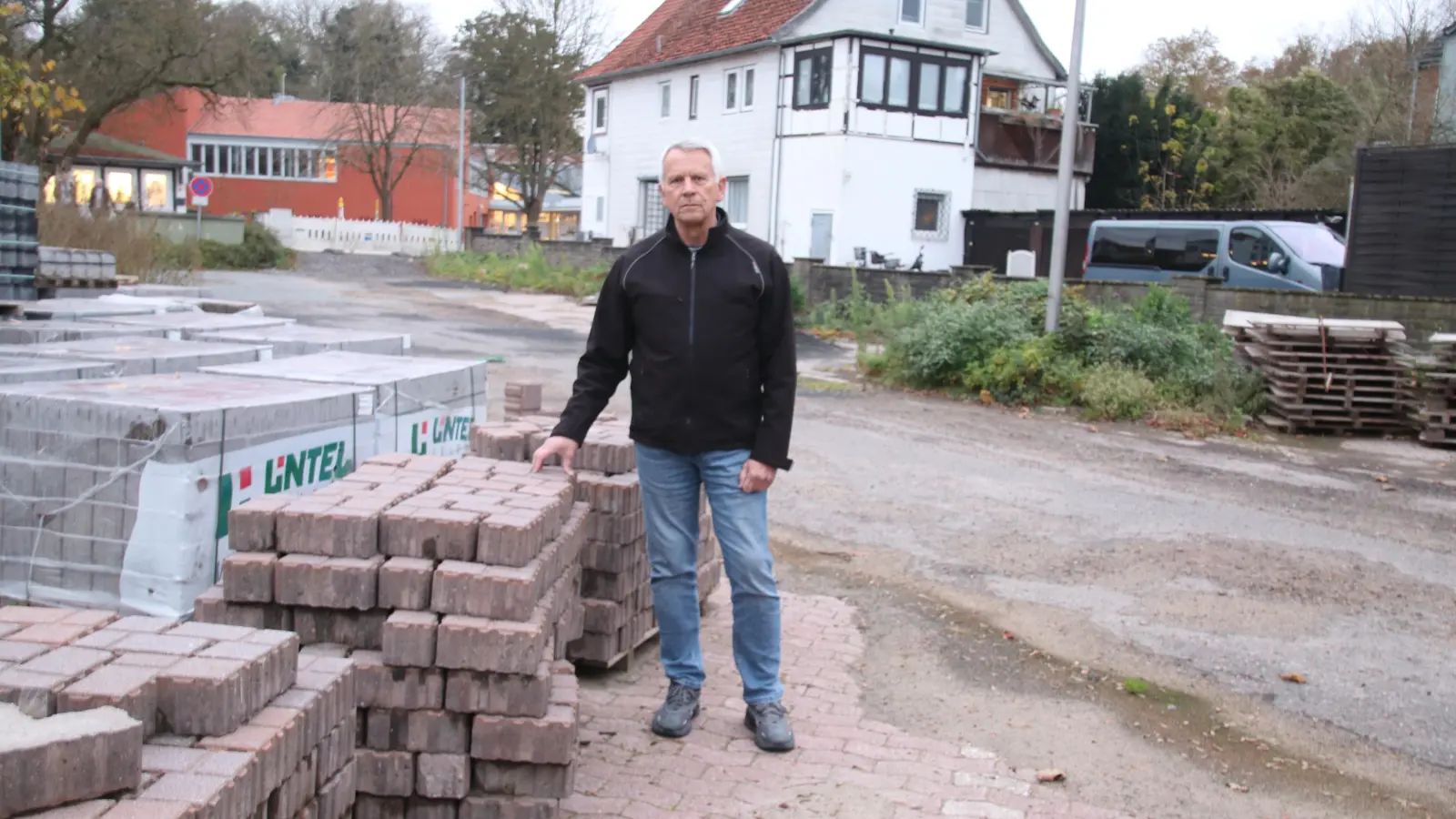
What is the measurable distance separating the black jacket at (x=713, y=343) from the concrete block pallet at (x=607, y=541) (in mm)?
620

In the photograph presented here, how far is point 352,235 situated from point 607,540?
51699 mm

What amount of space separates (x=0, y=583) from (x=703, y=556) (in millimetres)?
3002

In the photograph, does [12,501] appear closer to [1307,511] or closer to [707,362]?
[707,362]

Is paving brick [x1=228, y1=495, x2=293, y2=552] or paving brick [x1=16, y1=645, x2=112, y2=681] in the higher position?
paving brick [x1=228, y1=495, x2=293, y2=552]

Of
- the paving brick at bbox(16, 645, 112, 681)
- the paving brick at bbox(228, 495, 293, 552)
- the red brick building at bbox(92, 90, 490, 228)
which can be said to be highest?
the red brick building at bbox(92, 90, 490, 228)

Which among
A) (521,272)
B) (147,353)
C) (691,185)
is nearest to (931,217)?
(521,272)

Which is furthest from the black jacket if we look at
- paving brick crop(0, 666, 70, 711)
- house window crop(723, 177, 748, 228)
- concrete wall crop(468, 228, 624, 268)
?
house window crop(723, 177, 748, 228)

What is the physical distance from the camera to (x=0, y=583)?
16.2 feet

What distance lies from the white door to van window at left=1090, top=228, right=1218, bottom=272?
28.7ft

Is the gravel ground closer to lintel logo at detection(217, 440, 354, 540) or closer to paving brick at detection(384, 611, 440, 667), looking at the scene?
paving brick at detection(384, 611, 440, 667)

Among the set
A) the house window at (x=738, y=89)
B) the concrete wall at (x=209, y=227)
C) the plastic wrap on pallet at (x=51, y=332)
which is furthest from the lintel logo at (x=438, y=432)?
the concrete wall at (x=209, y=227)

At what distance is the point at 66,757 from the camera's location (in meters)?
2.42

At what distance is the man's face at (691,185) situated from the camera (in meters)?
4.43

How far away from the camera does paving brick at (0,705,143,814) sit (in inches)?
93.2
